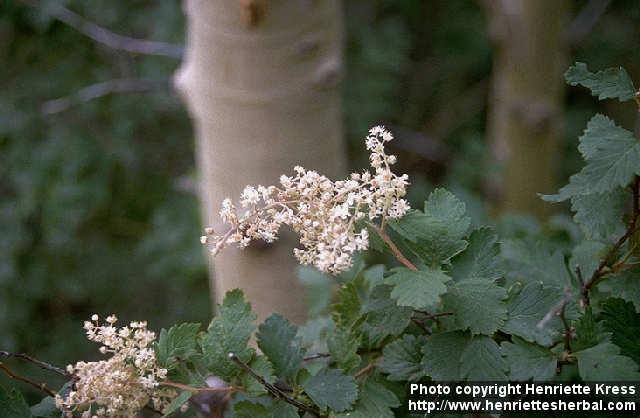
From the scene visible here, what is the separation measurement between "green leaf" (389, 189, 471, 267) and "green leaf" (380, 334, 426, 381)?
0.10 metres

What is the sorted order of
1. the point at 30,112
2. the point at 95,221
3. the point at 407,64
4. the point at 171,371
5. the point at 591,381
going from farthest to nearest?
1. the point at 407,64
2. the point at 95,221
3. the point at 30,112
4. the point at 171,371
5. the point at 591,381

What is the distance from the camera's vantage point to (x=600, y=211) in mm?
634

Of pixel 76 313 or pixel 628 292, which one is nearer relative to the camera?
pixel 628 292

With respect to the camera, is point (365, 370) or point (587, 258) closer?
point (365, 370)

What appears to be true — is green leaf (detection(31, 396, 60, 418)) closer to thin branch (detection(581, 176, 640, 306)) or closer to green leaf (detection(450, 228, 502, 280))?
green leaf (detection(450, 228, 502, 280))

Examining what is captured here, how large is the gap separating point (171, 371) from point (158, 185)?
2004 mm

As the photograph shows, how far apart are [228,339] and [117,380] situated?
0.12 m

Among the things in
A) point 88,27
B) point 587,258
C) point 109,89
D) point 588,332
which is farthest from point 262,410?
point 88,27

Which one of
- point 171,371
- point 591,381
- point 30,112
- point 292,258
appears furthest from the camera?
point 30,112

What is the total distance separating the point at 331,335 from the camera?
2.40 feet

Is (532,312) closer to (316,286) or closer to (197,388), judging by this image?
(197,388)

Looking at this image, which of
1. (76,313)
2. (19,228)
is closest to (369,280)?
(19,228)

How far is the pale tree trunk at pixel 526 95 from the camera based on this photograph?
84.9 inches

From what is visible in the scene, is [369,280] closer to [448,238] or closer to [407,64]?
[448,238]
